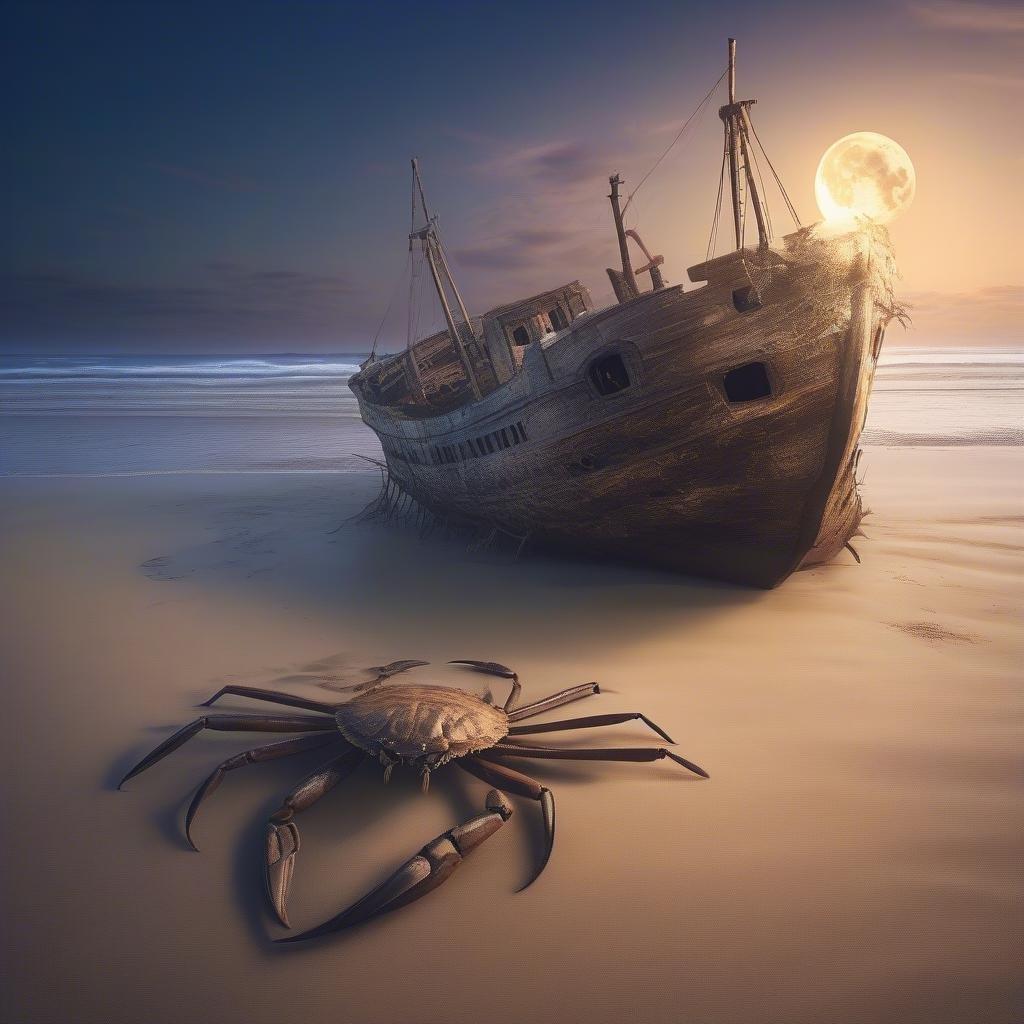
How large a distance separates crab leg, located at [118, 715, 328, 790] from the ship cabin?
5.77 metres

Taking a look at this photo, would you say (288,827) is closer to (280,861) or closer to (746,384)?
(280,861)

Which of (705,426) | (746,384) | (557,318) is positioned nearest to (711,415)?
(705,426)

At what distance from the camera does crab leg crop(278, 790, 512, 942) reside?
106 inches

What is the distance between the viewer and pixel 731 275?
17.7ft

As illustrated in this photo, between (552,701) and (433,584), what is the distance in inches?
130

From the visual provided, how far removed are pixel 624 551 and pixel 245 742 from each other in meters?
4.04

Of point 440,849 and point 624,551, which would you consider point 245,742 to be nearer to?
point 440,849

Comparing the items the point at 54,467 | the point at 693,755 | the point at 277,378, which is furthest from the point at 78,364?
the point at 693,755

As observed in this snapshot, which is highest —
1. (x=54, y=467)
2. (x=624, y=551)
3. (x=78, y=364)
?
(x=78, y=364)

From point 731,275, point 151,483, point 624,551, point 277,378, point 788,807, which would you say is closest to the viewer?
point 788,807

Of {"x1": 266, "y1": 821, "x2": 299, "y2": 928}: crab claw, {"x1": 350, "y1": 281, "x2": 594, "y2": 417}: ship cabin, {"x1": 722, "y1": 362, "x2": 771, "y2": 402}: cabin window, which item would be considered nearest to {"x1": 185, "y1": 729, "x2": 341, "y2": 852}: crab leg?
{"x1": 266, "y1": 821, "x2": 299, "y2": 928}: crab claw

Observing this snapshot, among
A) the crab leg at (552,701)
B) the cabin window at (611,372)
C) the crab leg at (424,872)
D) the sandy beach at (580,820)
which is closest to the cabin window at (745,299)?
the cabin window at (611,372)

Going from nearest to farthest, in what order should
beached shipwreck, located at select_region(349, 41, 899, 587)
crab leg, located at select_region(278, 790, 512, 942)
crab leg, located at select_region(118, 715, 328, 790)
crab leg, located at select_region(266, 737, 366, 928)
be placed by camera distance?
crab leg, located at select_region(278, 790, 512, 942) < crab leg, located at select_region(266, 737, 366, 928) < crab leg, located at select_region(118, 715, 328, 790) < beached shipwreck, located at select_region(349, 41, 899, 587)

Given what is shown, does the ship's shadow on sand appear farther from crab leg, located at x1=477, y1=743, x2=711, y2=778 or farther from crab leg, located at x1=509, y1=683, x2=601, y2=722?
crab leg, located at x1=477, y1=743, x2=711, y2=778
